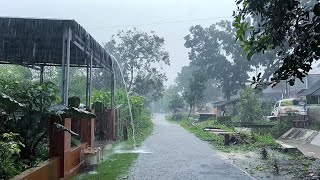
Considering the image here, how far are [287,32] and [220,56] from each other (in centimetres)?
5362

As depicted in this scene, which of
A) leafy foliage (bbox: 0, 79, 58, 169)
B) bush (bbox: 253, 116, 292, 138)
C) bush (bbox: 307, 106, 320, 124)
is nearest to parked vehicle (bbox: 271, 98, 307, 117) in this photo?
bush (bbox: 307, 106, 320, 124)

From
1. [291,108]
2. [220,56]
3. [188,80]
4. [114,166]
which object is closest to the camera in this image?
[114,166]

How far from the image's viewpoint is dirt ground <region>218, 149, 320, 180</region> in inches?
392

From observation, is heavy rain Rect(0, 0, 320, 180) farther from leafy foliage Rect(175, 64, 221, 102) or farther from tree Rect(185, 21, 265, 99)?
leafy foliage Rect(175, 64, 221, 102)

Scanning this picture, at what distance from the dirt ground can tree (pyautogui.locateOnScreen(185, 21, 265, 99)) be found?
39579 mm

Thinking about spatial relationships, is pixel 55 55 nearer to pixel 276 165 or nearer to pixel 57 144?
pixel 57 144

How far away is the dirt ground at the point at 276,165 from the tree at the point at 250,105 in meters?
18.1

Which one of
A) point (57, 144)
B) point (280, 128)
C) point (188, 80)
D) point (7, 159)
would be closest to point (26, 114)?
point (57, 144)

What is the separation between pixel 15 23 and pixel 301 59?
799 cm

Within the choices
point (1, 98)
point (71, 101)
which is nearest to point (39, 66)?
point (71, 101)

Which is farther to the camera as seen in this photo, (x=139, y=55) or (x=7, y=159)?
(x=139, y=55)

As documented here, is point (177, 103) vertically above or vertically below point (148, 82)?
below

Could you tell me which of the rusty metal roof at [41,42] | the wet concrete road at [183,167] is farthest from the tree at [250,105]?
the rusty metal roof at [41,42]

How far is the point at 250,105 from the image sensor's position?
33.1 m
